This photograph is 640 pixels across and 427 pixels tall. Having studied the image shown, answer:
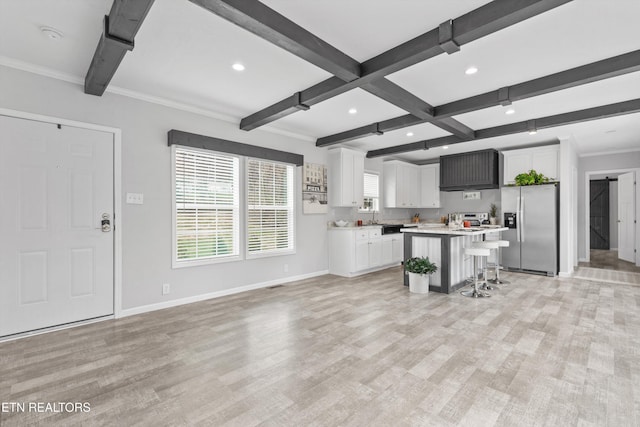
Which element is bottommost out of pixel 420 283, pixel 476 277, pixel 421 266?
pixel 420 283

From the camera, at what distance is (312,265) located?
5992 mm

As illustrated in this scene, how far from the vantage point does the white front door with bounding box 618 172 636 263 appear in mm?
7213

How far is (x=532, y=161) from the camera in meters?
6.39

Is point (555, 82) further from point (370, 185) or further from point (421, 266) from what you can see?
point (370, 185)

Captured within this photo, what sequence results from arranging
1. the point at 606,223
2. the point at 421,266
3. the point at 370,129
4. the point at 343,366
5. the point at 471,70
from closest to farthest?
the point at 343,366 → the point at 471,70 → the point at 421,266 → the point at 370,129 → the point at 606,223

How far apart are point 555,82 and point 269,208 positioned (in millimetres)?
4101

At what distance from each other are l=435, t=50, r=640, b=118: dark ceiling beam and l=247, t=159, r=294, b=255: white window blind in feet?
9.25

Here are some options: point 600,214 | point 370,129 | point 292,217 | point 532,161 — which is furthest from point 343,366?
point 600,214

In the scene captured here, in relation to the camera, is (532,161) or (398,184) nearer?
(532,161)

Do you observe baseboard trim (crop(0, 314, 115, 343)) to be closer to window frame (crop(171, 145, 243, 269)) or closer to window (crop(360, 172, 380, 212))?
window frame (crop(171, 145, 243, 269))

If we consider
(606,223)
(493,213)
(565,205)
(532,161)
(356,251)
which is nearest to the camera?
(565,205)

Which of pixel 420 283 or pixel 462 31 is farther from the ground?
pixel 462 31

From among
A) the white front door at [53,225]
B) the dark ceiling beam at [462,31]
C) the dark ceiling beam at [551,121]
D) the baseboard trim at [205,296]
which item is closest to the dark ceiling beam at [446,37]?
the dark ceiling beam at [462,31]

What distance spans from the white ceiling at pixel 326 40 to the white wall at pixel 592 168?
433cm
